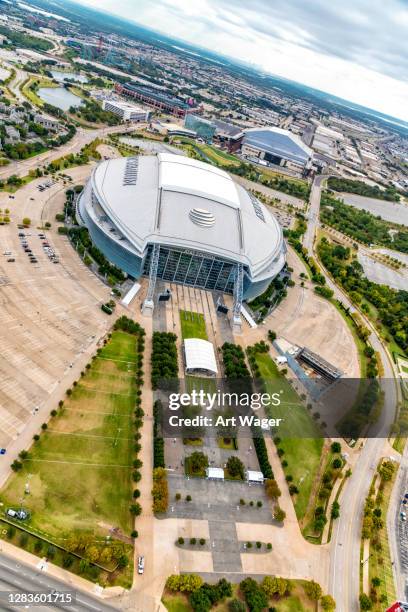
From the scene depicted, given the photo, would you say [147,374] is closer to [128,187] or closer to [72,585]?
[72,585]

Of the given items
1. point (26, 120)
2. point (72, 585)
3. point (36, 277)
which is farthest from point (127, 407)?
point (26, 120)

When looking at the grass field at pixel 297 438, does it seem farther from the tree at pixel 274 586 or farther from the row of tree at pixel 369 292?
the row of tree at pixel 369 292

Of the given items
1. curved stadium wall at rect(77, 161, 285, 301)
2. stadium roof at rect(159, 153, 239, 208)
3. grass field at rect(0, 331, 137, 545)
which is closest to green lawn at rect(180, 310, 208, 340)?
curved stadium wall at rect(77, 161, 285, 301)

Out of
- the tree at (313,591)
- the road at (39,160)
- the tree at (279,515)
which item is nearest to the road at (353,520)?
the tree at (313,591)

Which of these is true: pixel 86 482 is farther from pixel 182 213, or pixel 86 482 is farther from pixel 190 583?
pixel 182 213

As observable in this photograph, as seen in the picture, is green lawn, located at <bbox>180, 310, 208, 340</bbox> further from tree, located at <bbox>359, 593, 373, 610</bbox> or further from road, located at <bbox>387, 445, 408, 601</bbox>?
tree, located at <bbox>359, 593, 373, 610</bbox>

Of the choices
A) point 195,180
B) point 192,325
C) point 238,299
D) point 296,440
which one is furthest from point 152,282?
point 296,440
